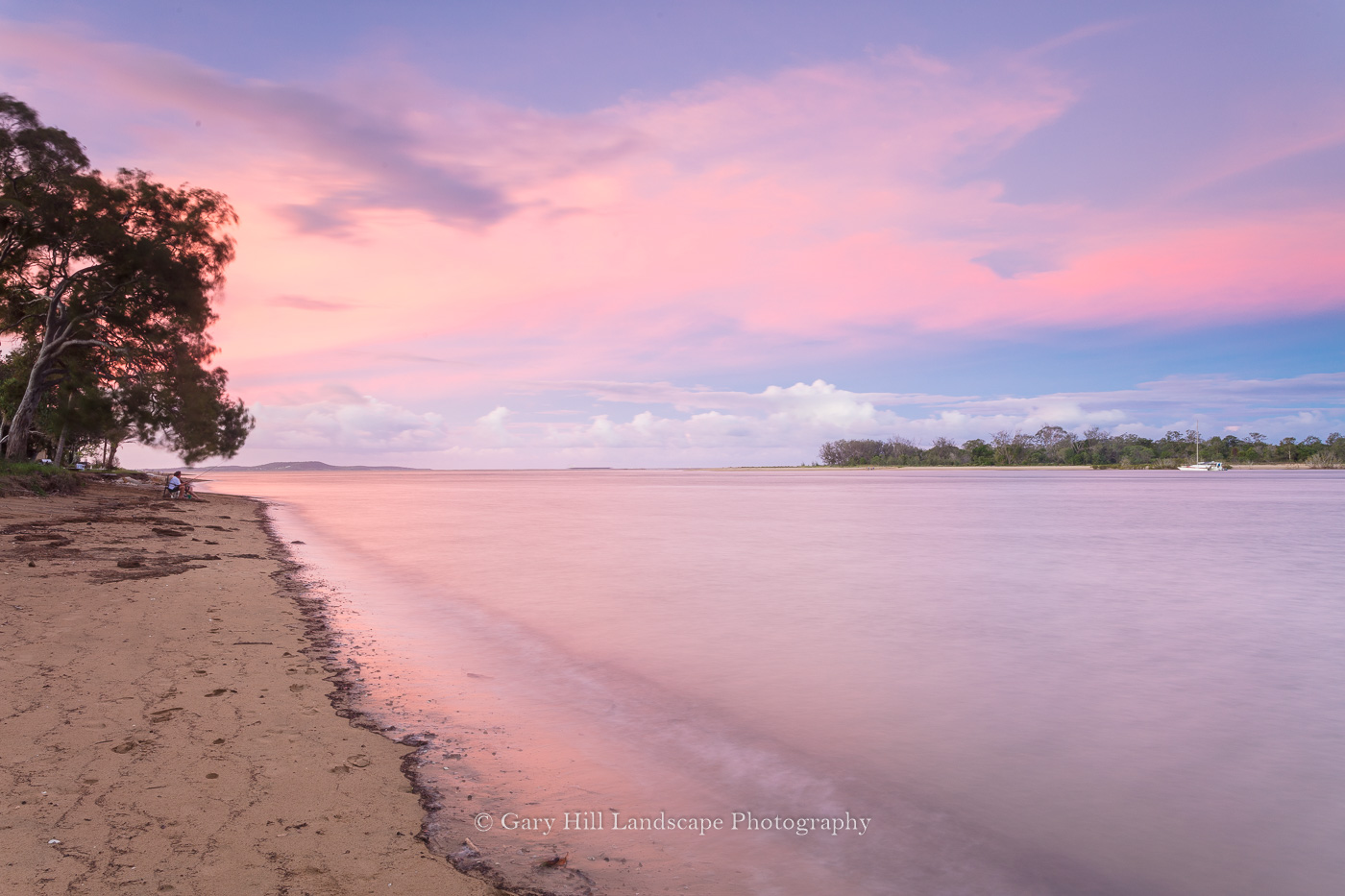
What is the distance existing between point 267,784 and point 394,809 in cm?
88

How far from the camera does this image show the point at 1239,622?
38.9 ft

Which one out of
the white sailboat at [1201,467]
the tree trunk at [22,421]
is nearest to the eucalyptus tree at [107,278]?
the tree trunk at [22,421]

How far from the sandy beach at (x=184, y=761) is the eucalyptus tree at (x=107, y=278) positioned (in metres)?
25.5

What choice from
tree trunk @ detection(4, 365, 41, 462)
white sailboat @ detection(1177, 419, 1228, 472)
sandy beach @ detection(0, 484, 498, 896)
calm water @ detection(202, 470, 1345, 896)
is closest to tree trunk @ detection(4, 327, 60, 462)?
tree trunk @ detection(4, 365, 41, 462)

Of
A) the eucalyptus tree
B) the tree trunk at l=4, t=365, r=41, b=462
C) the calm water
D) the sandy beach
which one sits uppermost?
the eucalyptus tree

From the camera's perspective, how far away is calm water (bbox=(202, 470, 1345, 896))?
443 centimetres

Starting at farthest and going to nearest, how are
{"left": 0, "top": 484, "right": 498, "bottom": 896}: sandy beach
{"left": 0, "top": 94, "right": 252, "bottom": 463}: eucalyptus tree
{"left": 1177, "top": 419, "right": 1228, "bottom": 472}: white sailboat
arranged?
{"left": 1177, "top": 419, "right": 1228, "bottom": 472}: white sailboat → {"left": 0, "top": 94, "right": 252, "bottom": 463}: eucalyptus tree → {"left": 0, "top": 484, "right": 498, "bottom": 896}: sandy beach

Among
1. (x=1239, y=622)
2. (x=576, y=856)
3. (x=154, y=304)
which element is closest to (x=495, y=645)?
(x=576, y=856)

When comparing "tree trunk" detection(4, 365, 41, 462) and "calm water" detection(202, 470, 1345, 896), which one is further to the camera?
"tree trunk" detection(4, 365, 41, 462)

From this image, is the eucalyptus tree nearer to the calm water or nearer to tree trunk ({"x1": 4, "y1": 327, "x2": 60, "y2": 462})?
tree trunk ({"x1": 4, "y1": 327, "x2": 60, "y2": 462})

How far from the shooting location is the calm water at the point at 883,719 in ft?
14.5

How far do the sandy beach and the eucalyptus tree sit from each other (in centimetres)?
2547

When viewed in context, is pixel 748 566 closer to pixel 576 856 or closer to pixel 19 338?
pixel 576 856

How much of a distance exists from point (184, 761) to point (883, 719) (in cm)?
591
